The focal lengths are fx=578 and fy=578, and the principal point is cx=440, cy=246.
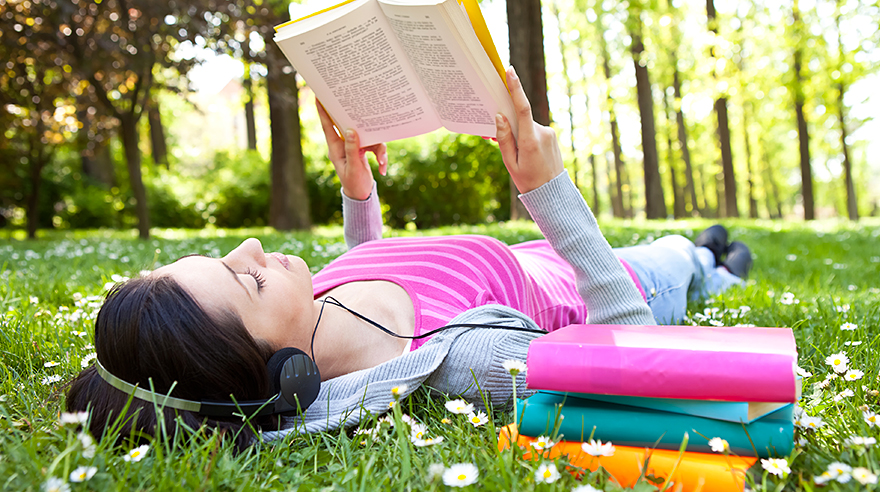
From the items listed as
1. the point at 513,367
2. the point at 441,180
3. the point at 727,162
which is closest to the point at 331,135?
the point at 513,367

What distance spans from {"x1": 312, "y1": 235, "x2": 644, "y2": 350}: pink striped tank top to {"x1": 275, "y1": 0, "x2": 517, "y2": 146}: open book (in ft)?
1.56

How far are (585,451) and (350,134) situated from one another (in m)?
1.52

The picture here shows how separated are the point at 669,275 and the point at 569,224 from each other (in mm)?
1217

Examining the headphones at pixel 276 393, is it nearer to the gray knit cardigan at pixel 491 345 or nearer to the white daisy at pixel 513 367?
the gray knit cardigan at pixel 491 345

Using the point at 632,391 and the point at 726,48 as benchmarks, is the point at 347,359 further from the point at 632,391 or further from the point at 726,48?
the point at 726,48

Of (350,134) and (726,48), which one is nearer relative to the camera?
(350,134)

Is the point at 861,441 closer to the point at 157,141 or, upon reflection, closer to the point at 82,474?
the point at 82,474

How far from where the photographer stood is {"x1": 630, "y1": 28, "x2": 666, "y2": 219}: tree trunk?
47.1ft

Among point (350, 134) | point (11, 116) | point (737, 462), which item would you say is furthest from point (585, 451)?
point (11, 116)

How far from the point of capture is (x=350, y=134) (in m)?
2.27

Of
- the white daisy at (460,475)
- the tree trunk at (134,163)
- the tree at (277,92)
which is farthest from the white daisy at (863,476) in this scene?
the tree trunk at (134,163)

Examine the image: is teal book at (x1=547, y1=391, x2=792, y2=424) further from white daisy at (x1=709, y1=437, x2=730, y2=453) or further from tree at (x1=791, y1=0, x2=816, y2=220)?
tree at (x1=791, y1=0, x2=816, y2=220)

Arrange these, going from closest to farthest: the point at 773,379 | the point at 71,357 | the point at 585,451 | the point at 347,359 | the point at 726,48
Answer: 1. the point at 773,379
2. the point at 585,451
3. the point at 347,359
4. the point at 71,357
5. the point at 726,48

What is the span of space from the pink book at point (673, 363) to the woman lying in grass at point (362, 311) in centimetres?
36
